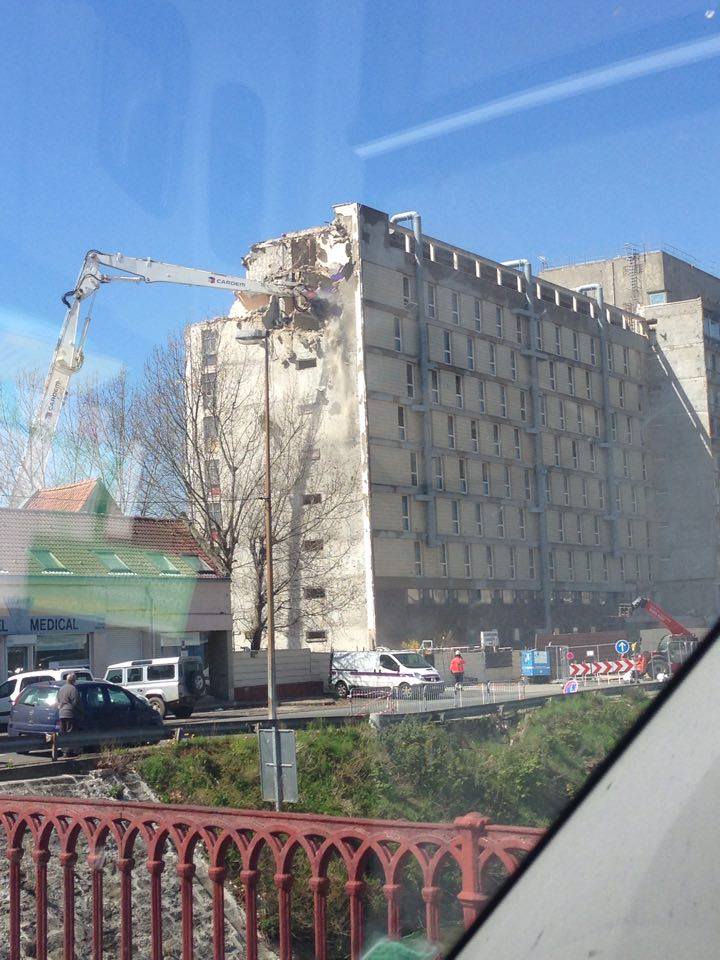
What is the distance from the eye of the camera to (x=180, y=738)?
15.8 metres

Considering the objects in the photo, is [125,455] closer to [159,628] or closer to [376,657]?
[376,657]

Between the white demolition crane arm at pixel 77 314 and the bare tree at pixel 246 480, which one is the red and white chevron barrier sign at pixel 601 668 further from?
the white demolition crane arm at pixel 77 314

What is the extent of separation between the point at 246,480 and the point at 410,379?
14.1 feet

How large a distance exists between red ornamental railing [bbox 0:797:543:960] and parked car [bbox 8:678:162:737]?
11114mm

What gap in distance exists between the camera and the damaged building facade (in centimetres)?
464

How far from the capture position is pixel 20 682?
1944 cm

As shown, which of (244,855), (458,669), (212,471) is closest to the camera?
(244,855)

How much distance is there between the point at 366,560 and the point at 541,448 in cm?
292

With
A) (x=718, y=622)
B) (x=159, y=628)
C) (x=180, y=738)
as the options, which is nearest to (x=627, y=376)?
(x=718, y=622)

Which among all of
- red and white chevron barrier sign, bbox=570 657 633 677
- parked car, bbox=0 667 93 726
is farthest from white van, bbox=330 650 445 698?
parked car, bbox=0 667 93 726

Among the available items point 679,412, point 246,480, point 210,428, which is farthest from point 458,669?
point 210,428

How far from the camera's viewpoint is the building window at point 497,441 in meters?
5.60

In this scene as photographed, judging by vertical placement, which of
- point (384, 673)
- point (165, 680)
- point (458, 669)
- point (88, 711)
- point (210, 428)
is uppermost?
point (210, 428)

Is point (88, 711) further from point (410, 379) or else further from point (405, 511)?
Answer: point (410, 379)
